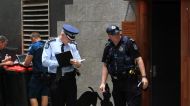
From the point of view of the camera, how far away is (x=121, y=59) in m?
8.83

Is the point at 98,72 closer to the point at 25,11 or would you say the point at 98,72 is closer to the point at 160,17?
the point at 160,17

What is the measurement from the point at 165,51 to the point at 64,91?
261cm

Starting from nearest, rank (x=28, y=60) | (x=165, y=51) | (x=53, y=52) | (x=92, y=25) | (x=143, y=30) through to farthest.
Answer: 1. (x=53, y=52)
2. (x=143, y=30)
3. (x=28, y=60)
4. (x=165, y=51)
5. (x=92, y=25)

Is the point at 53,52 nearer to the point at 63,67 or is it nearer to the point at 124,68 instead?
the point at 63,67

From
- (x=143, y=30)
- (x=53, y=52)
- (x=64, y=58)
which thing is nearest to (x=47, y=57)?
(x=53, y=52)

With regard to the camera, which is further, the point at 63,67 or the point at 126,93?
the point at 63,67

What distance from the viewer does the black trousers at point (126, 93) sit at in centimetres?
877

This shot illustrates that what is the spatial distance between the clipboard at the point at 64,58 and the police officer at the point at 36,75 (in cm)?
128

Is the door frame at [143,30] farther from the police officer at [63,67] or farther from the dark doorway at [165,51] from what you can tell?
the police officer at [63,67]

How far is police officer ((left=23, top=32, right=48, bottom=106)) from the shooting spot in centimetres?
1042

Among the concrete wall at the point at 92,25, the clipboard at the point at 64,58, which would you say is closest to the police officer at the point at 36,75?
the concrete wall at the point at 92,25

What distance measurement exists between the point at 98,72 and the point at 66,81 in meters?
2.12

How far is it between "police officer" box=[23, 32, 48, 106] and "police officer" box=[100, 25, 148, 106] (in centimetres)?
192

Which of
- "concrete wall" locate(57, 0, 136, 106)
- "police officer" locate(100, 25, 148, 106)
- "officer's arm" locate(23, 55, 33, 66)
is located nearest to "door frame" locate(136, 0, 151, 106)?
"concrete wall" locate(57, 0, 136, 106)
